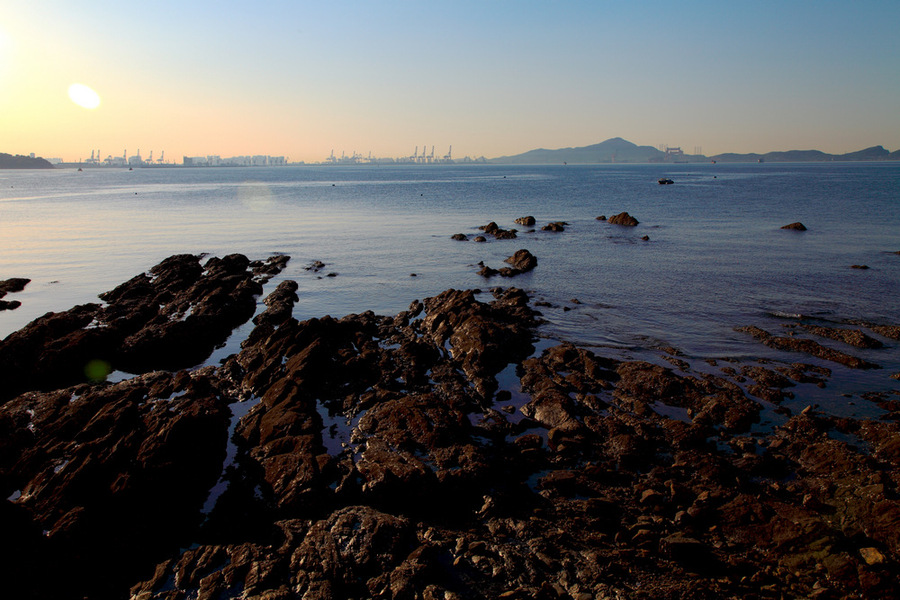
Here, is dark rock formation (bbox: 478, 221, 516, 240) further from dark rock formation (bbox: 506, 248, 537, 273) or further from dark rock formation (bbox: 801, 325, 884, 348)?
dark rock formation (bbox: 801, 325, 884, 348)

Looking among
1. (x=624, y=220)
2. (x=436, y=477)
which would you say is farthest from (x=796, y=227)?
(x=436, y=477)

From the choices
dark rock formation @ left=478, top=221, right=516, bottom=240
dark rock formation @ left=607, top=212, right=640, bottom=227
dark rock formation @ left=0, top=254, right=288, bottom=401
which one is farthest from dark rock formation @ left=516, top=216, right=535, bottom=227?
dark rock formation @ left=0, top=254, right=288, bottom=401

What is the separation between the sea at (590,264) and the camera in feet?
72.8

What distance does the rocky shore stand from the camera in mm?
9102

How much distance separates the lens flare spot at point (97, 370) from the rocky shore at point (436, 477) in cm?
8

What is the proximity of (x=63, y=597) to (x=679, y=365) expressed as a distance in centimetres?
1861

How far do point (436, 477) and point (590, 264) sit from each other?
100 ft

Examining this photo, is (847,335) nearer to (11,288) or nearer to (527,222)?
(527,222)

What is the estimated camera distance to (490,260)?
4109 centimetres

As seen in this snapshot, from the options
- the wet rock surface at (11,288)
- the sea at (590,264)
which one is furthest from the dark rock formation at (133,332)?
the wet rock surface at (11,288)

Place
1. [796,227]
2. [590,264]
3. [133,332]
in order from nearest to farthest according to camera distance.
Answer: [133,332] < [590,264] < [796,227]

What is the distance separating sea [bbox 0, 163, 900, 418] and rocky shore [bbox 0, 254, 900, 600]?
2.66 m

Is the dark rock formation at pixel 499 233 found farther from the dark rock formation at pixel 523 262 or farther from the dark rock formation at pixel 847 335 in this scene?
the dark rock formation at pixel 847 335

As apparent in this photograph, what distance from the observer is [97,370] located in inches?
778
